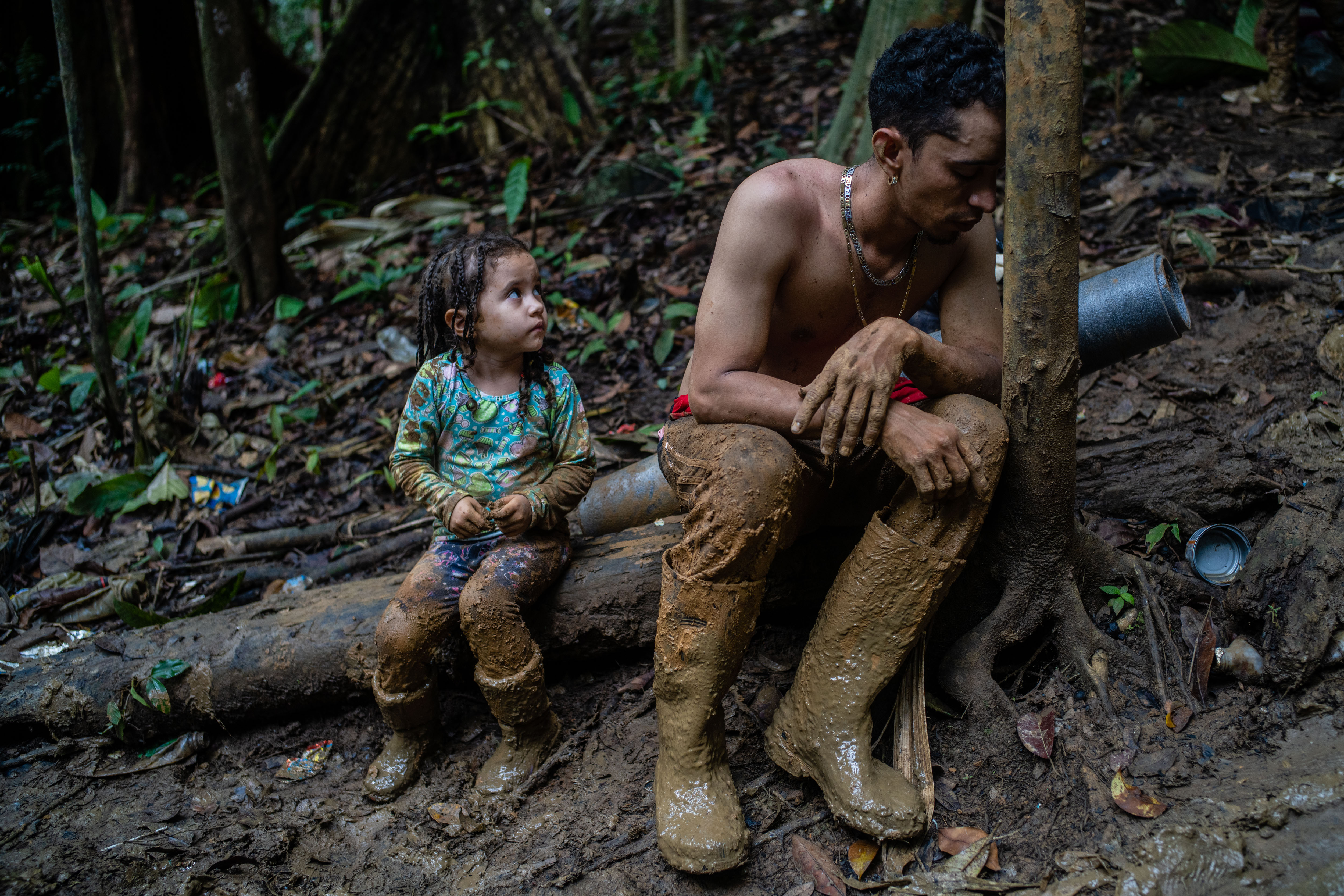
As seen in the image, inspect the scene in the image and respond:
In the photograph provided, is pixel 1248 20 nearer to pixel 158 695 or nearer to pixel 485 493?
pixel 485 493

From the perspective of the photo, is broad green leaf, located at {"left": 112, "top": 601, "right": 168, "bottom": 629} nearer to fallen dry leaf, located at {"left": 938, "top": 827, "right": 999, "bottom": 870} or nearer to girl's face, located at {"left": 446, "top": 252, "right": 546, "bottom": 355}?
girl's face, located at {"left": 446, "top": 252, "right": 546, "bottom": 355}

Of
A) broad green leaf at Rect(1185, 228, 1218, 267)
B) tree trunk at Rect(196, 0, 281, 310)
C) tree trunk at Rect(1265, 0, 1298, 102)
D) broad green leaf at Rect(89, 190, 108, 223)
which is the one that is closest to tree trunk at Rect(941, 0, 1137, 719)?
broad green leaf at Rect(1185, 228, 1218, 267)

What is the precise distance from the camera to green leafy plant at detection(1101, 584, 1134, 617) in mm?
2627

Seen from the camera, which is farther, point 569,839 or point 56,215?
point 56,215

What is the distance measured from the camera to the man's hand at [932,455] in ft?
7.07

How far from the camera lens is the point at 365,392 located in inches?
211

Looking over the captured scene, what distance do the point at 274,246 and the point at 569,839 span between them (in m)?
5.61

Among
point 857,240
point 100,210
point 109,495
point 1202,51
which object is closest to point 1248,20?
point 1202,51

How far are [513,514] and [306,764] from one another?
4.19 feet

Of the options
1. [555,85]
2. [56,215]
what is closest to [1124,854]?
[555,85]

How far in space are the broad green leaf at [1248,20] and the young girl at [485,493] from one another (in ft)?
19.3

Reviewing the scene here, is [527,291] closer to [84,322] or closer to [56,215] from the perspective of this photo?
[84,322]

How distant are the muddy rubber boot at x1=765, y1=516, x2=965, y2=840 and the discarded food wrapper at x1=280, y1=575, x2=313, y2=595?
2.50m

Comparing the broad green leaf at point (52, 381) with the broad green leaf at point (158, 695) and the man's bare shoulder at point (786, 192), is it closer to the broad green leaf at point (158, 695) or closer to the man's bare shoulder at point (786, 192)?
the broad green leaf at point (158, 695)
